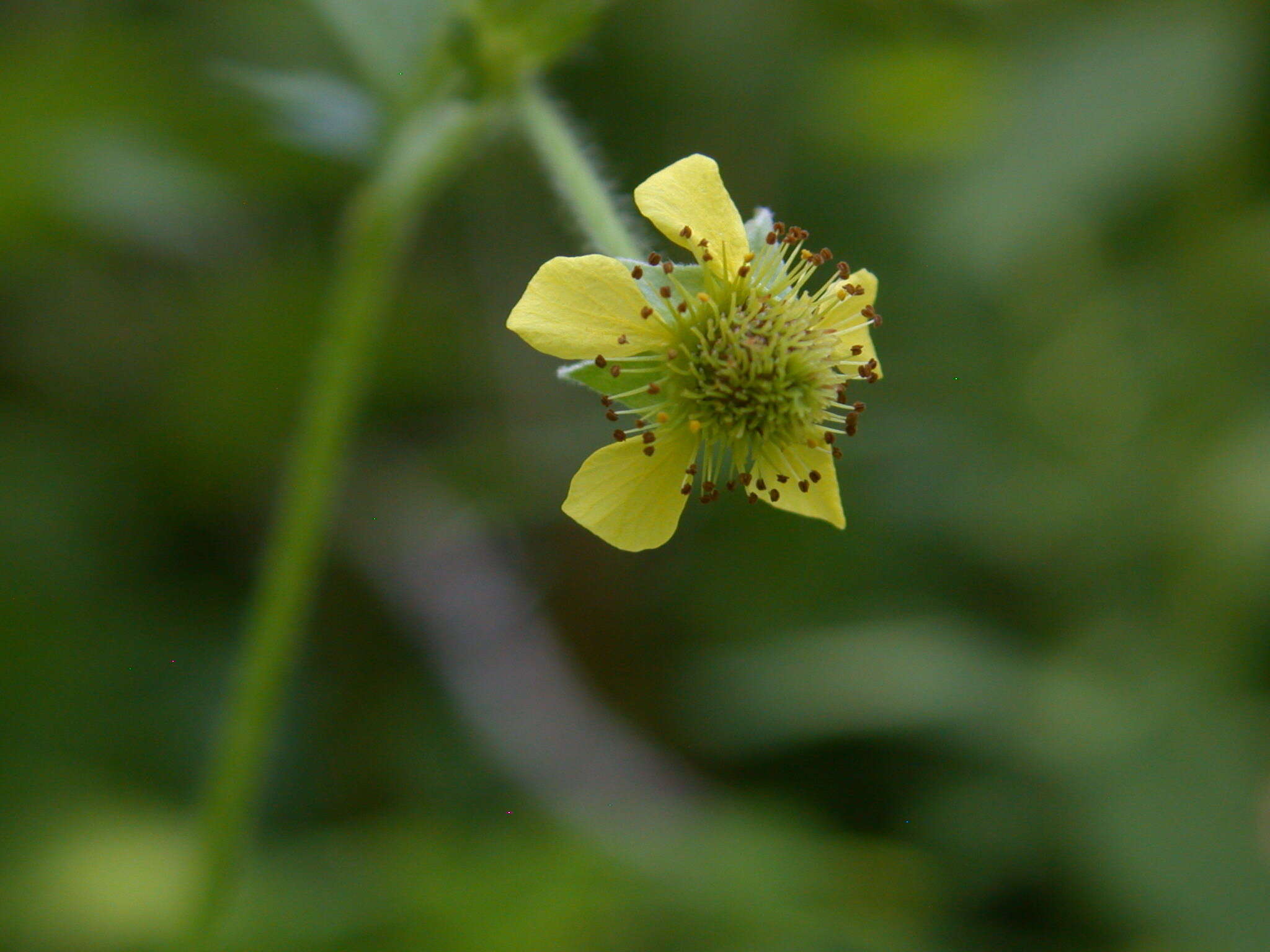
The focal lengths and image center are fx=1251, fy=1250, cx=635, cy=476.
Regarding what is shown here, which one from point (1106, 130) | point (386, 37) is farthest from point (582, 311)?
point (1106, 130)

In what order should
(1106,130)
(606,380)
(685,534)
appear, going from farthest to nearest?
1. (685,534)
2. (1106,130)
3. (606,380)

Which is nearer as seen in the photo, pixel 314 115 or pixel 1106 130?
pixel 314 115

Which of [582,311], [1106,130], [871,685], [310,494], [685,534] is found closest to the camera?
[582,311]

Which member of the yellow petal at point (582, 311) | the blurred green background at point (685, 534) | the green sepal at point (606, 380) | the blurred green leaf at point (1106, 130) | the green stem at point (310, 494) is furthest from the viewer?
the blurred green leaf at point (1106, 130)

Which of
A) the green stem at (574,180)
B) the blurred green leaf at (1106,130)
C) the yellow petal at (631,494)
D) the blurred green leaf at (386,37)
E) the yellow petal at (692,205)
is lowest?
the yellow petal at (631,494)

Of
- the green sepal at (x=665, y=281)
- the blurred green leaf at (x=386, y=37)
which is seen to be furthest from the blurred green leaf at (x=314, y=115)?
the green sepal at (x=665, y=281)

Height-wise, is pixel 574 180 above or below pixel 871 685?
above

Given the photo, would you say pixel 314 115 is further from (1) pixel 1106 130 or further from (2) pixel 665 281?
(1) pixel 1106 130

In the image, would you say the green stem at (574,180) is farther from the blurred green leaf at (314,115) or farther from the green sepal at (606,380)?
the blurred green leaf at (314,115)

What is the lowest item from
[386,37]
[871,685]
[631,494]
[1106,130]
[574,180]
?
[631,494]
